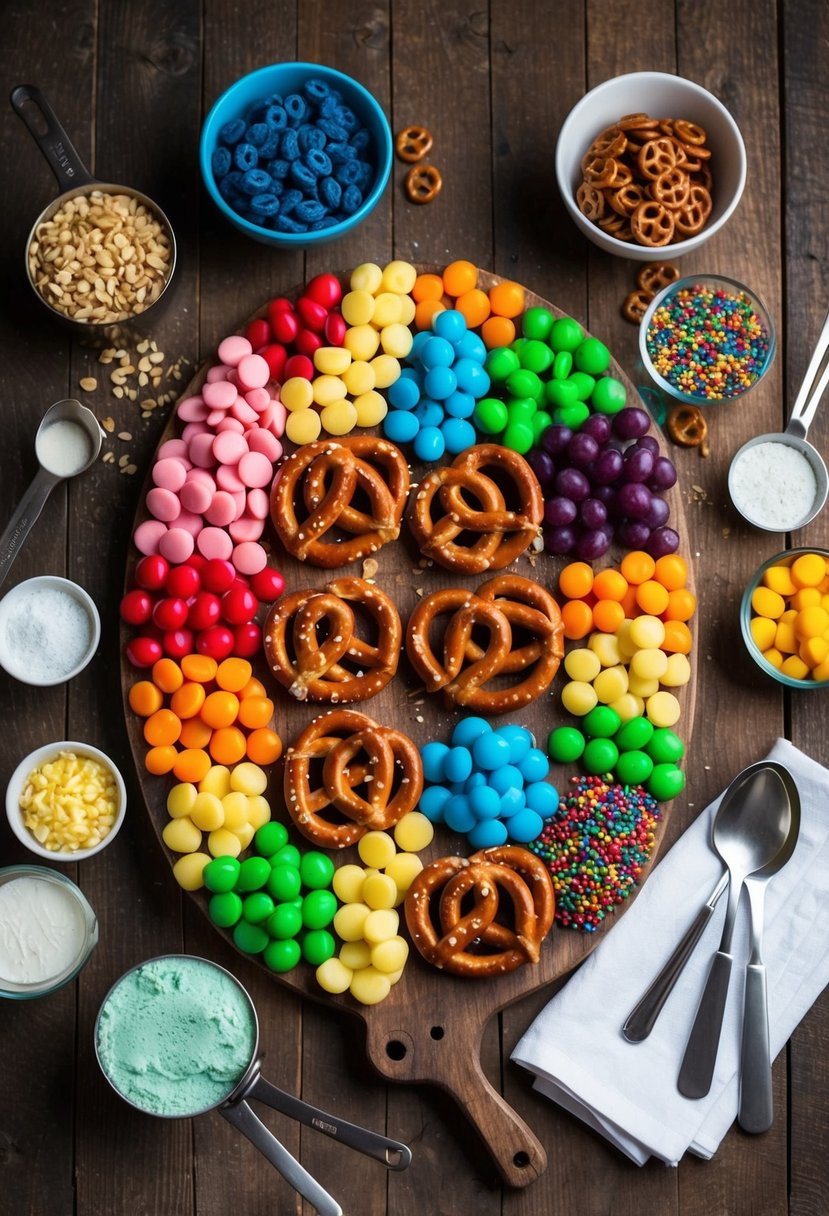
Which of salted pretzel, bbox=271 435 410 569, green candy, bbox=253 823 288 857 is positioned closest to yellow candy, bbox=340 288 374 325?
salted pretzel, bbox=271 435 410 569

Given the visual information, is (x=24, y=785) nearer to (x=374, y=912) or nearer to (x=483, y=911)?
(x=374, y=912)

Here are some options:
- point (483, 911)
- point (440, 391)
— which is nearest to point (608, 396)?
point (440, 391)

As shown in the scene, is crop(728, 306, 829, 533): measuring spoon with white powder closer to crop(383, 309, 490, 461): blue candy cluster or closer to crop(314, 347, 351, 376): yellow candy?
crop(383, 309, 490, 461): blue candy cluster

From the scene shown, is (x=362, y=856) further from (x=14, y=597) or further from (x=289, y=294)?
(x=289, y=294)

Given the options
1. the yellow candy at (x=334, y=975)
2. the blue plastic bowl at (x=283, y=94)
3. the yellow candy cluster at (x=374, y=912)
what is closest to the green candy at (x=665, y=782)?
the yellow candy cluster at (x=374, y=912)

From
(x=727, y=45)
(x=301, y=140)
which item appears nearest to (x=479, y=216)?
(x=301, y=140)

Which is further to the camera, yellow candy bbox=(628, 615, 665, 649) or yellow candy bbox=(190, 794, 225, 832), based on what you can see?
yellow candy bbox=(628, 615, 665, 649)

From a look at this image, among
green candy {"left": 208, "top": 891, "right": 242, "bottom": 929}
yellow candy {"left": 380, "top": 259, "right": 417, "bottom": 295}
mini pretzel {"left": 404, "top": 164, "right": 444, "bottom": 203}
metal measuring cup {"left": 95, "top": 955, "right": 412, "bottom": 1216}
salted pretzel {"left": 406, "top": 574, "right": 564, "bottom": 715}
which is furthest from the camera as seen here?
mini pretzel {"left": 404, "top": 164, "right": 444, "bottom": 203}
